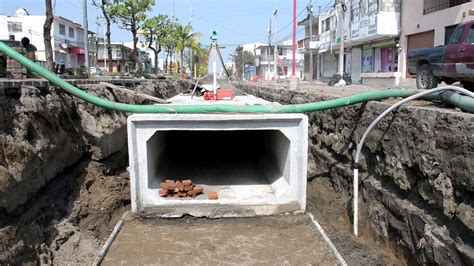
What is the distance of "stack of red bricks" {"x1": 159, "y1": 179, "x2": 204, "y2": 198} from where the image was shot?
6586mm

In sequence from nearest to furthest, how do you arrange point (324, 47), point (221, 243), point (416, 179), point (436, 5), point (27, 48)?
point (416, 179) < point (221, 243) < point (27, 48) < point (436, 5) < point (324, 47)

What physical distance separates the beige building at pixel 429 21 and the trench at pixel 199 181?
532 inches

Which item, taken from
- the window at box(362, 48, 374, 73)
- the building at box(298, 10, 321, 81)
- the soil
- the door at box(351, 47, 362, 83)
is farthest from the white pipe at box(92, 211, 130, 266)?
the building at box(298, 10, 321, 81)

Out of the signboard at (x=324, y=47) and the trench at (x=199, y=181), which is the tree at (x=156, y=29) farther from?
the trench at (x=199, y=181)

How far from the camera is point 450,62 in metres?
9.80

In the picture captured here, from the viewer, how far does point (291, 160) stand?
6410 millimetres

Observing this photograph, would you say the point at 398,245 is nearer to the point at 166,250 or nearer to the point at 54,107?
the point at 166,250

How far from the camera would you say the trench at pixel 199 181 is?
4633mm

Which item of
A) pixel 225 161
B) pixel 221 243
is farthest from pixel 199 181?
pixel 221 243

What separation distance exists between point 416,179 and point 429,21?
19208 mm

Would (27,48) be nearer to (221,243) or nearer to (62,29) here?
(221,243)

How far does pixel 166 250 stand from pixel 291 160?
2.20 m

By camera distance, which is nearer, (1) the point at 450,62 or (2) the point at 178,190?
(2) the point at 178,190

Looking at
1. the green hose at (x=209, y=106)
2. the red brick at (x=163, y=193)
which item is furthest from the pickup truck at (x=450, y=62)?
the red brick at (x=163, y=193)
